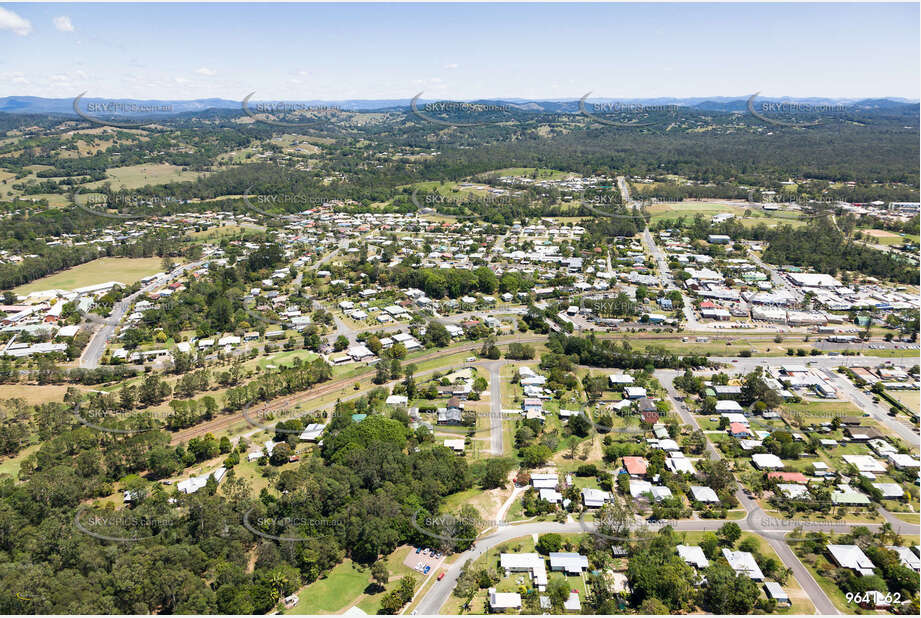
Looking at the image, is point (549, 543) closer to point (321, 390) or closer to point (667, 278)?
point (321, 390)

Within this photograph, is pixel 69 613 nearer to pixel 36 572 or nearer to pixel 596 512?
pixel 36 572

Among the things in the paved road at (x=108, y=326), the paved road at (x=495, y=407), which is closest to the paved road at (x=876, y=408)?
the paved road at (x=495, y=407)

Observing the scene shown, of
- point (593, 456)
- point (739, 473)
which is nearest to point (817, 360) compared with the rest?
point (739, 473)

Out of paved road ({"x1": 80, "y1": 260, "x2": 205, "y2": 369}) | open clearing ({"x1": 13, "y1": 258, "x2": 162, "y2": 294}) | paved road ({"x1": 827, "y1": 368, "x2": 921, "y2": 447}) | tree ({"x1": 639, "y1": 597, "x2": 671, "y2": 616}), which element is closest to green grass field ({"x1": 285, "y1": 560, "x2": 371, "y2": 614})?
tree ({"x1": 639, "y1": 597, "x2": 671, "y2": 616})

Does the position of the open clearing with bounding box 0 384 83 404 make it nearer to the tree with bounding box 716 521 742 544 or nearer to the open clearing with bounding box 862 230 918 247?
the tree with bounding box 716 521 742 544

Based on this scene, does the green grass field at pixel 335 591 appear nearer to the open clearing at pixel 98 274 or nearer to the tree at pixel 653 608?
the tree at pixel 653 608
